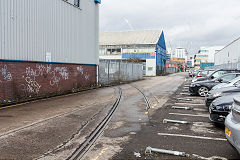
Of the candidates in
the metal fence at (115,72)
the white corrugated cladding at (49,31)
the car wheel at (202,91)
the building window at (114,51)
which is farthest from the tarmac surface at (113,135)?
the building window at (114,51)

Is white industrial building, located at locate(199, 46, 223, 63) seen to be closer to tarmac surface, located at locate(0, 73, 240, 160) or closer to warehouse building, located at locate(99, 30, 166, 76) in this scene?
warehouse building, located at locate(99, 30, 166, 76)

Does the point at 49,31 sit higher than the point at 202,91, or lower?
higher

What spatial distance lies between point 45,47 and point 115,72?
11.4 meters

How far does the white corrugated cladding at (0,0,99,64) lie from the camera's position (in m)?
10.7

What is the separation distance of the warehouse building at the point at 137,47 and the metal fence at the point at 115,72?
2075 centimetres

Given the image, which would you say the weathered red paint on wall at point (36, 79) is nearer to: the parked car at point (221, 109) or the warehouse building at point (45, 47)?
the warehouse building at point (45, 47)

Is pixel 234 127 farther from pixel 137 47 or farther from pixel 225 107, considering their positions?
pixel 137 47

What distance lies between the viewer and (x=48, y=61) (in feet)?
43.9

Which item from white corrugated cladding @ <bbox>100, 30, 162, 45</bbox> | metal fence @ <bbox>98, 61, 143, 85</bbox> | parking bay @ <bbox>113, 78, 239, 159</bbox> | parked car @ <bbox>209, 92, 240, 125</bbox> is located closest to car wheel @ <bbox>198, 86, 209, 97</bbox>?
parking bay @ <bbox>113, 78, 239, 159</bbox>

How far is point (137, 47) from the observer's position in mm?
51906

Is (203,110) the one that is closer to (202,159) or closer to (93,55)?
(202,159)

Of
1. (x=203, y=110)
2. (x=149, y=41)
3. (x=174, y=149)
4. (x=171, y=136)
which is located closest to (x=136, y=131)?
(x=171, y=136)

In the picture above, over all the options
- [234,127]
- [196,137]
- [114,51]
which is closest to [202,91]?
[196,137]

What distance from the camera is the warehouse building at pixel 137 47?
1997 inches
